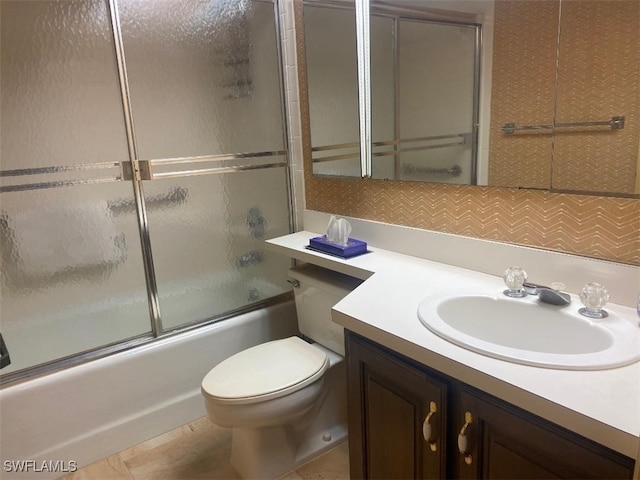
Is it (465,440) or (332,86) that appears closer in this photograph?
(465,440)

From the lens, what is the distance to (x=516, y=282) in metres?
1.21

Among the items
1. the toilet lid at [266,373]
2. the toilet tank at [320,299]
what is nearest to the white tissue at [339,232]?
the toilet tank at [320,299]

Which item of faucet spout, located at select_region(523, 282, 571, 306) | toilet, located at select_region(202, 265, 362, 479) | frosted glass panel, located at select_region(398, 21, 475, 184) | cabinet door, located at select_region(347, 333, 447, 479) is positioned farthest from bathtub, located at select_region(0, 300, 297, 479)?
faucet spout, located at select_region(523, 282, 571, 306)

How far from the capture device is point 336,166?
1993mm

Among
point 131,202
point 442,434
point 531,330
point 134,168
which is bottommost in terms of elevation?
point 442,434

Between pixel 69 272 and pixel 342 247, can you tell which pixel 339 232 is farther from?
pixel 69 272

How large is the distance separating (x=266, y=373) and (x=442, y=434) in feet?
2.39

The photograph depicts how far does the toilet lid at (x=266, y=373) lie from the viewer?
1486 mm

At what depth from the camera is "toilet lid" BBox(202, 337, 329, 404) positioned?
1.49m

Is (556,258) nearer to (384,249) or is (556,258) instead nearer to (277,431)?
(384,249)

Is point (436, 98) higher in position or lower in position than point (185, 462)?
higher

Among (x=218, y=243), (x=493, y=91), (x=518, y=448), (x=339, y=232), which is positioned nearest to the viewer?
(x=518, y=448)

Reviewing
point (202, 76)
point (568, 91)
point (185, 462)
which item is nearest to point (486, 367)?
point (568, 91)

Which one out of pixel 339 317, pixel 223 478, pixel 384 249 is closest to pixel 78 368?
pixel 223 478
